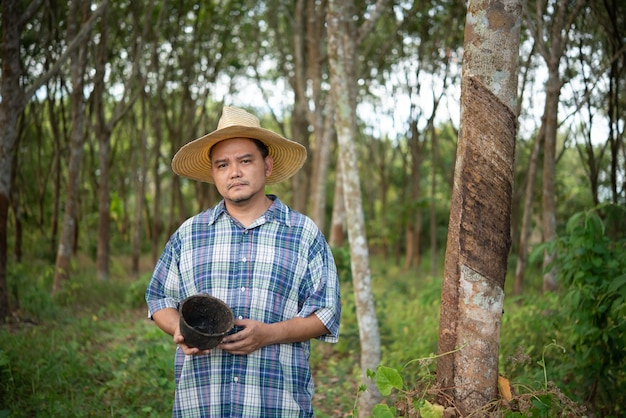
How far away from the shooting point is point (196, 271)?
99.3 inches

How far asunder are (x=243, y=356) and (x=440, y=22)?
40.1 ft

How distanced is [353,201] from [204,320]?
309cm

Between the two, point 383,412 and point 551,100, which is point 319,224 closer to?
point 551,100

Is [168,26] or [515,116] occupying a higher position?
[168,26]

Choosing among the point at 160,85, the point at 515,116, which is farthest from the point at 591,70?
the point at 515,116

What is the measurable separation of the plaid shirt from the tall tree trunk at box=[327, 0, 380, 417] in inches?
102

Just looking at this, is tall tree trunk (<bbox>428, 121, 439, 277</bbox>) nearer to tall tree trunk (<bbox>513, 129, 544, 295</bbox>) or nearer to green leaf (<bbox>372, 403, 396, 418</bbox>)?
tall tree trunk (<bbox>513, 129, 544, 295</bbox>)

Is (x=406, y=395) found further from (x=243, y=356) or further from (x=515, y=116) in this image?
(x=515, y=116)

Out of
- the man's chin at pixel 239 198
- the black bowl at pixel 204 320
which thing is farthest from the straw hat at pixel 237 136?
the black bowl at pixel 204 320

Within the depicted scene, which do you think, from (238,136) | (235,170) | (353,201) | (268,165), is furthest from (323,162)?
(235,170)

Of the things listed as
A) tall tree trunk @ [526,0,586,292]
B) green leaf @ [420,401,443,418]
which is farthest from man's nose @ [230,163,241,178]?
tall tree trunk @ [526,0,586,292]

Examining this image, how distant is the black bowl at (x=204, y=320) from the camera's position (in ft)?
7.17

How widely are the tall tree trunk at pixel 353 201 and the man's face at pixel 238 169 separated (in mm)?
2673

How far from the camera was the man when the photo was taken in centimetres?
240
